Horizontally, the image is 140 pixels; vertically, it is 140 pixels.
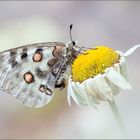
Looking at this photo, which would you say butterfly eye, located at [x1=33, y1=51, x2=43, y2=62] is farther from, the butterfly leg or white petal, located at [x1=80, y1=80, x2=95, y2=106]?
white petal, located at [x1=80, y1=80, x2=95, y2=106]

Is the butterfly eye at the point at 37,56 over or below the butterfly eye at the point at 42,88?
over

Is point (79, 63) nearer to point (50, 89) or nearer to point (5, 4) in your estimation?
point (50, 89)

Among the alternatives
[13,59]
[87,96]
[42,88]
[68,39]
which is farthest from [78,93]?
[68,39]

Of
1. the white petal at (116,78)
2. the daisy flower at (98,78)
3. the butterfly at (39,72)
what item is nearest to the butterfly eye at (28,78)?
the butterfly at (39,72)

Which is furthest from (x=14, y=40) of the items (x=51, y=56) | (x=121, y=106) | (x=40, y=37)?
(x=51, y=56)

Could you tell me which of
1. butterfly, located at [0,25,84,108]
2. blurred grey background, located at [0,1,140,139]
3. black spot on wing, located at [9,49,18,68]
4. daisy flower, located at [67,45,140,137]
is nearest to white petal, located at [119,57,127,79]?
daisy flower, located at [67,45,140,137]

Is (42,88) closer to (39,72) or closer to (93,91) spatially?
(39,72)

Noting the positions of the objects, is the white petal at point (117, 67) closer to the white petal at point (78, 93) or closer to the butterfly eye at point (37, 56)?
the white petal at point (78, 93)
